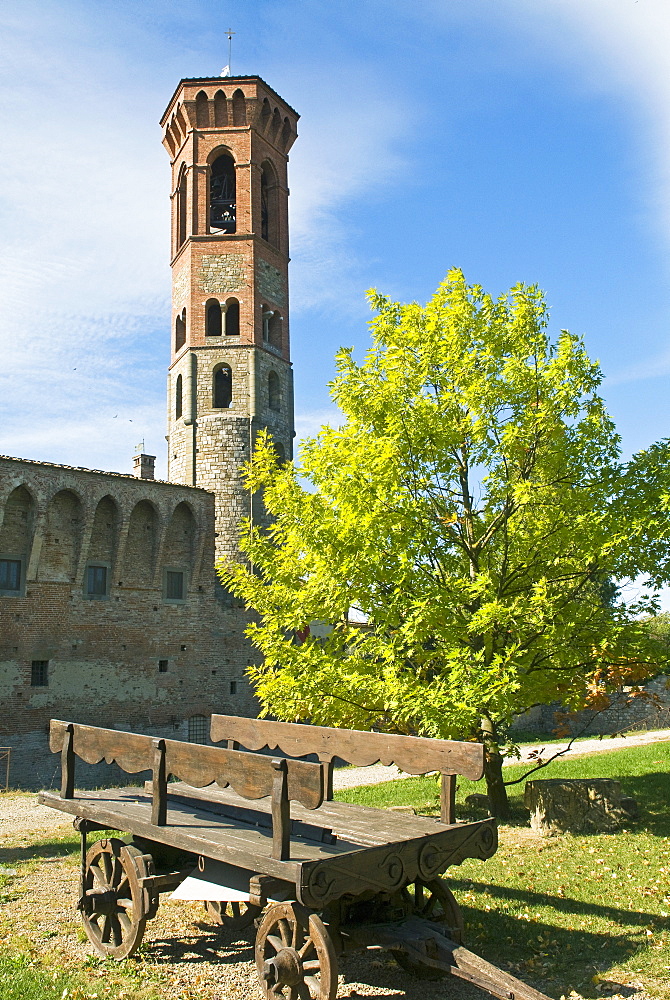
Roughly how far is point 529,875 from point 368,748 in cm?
330

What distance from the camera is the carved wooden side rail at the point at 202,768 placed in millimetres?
4746

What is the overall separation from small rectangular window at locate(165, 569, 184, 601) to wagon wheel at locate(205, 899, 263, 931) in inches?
679

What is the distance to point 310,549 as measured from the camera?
32.5ft

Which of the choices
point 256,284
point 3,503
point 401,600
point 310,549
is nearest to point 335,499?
point 310,549

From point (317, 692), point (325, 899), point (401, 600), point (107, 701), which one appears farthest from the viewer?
point (107, 701)

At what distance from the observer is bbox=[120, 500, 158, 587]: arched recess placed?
76.1 feet

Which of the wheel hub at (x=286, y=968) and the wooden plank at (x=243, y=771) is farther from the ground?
the wooden plank at (x=243, y=771)

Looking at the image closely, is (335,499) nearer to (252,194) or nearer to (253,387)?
(253,387)

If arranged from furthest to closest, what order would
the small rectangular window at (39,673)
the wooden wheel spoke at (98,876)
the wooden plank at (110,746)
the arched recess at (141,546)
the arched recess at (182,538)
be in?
the arched recess at (182,538), the arched recess at (141,546), the small rectangular window at (39,673), the wooden wheel spoke at (98,876), the wooden plank at (110,746)

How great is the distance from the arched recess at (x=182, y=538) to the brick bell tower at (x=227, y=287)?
39.0 inches

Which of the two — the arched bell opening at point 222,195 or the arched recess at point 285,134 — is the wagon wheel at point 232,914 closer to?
the arched bell opening at point 222,195

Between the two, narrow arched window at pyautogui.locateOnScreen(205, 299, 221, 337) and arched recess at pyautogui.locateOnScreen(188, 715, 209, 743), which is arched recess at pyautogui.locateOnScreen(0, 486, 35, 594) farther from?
narrow arched window at pyautogui.locateOnScreen(205, 299, 221, 337)

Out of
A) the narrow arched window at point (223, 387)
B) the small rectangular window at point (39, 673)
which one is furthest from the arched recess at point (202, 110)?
the small rectangular window at point (39, 673)

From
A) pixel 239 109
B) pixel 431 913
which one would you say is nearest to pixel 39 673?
pixel 431 913
